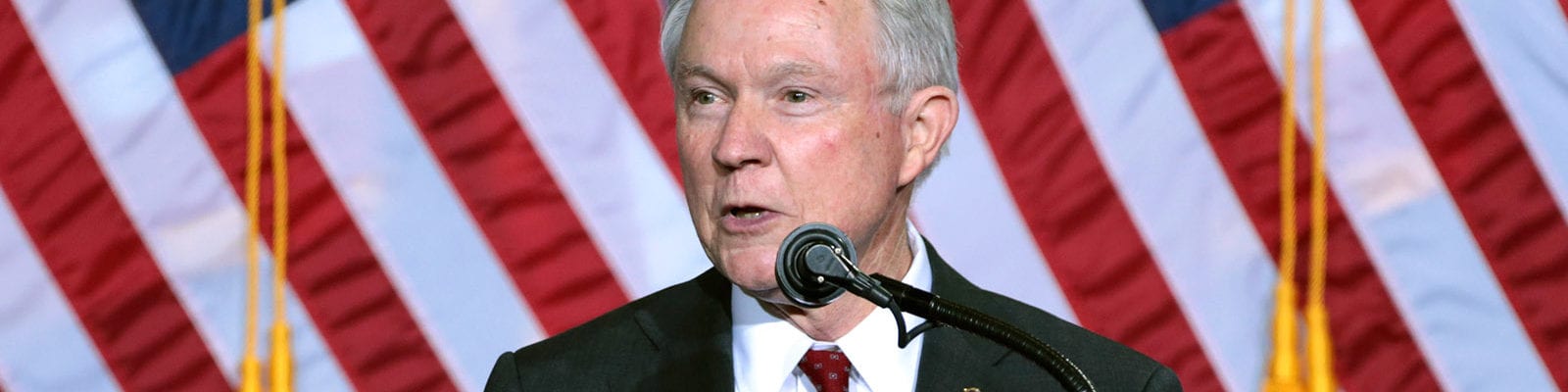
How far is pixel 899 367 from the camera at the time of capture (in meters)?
2.00

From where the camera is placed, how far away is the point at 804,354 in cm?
197

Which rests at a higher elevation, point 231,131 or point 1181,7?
point 231,131

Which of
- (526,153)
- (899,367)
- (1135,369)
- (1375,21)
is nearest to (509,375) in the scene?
(899,367)

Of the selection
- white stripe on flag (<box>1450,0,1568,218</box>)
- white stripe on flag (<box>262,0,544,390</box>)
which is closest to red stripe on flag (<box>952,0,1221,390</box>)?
white stripe on flag (<box>1450,0,1568,218</box>)

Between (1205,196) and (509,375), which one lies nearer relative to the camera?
(509,375)

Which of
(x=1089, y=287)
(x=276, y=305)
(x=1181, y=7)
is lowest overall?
(x=1089, y=287)

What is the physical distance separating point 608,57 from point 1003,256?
2.39ft

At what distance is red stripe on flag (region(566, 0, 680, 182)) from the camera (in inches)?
129

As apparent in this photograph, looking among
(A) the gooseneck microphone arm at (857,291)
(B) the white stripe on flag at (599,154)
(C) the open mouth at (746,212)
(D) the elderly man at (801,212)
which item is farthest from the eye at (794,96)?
(B) the white stripe on flag at (599,154)

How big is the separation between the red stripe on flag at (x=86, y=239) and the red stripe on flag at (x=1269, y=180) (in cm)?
168

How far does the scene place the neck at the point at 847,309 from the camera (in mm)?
1972

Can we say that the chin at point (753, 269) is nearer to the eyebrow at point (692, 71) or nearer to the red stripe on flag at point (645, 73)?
the eyebrow at point (692, 71)

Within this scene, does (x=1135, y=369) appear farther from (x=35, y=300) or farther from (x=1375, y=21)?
(x=35, y=300)

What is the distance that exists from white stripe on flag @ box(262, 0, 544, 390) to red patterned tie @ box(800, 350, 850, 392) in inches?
53.9
